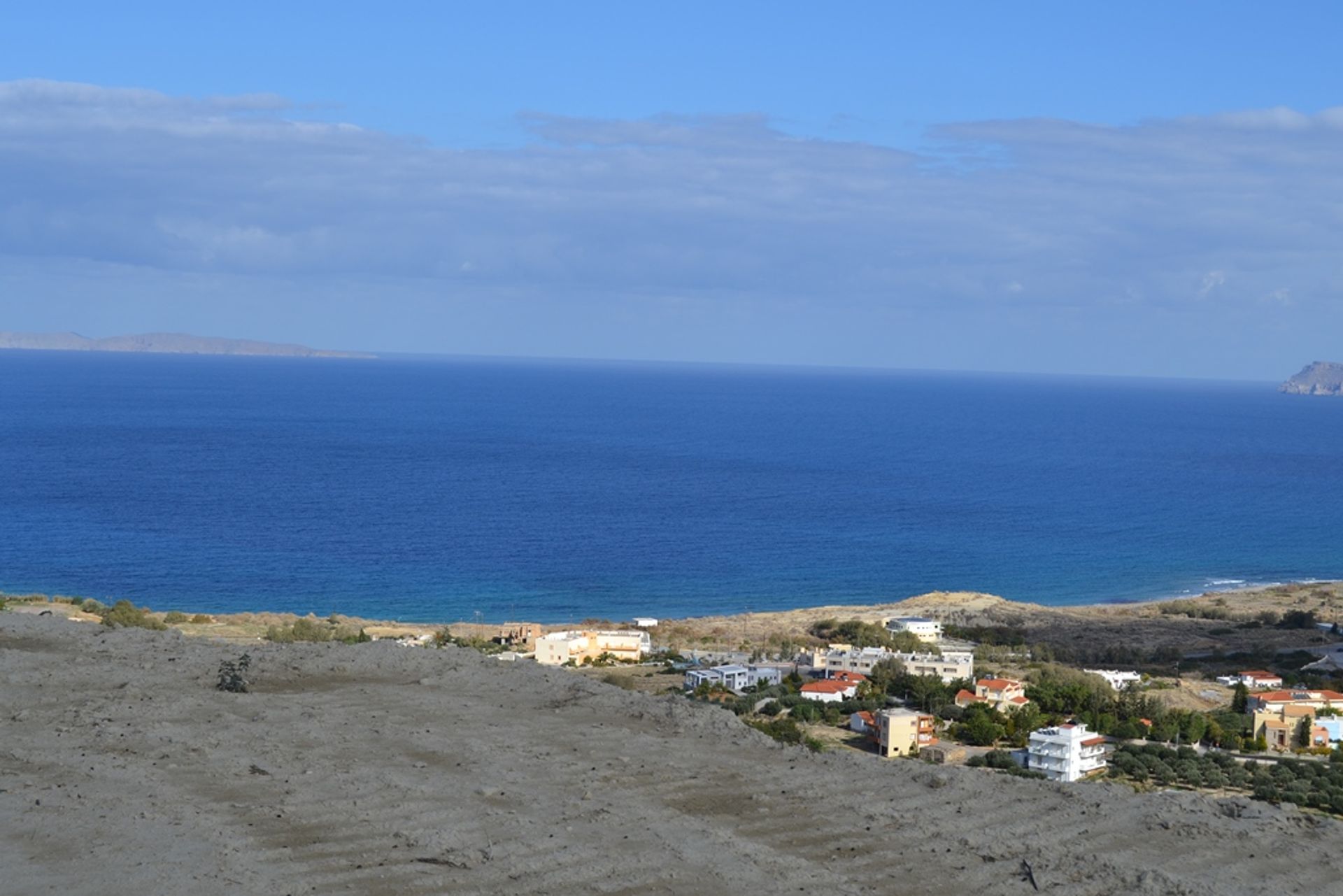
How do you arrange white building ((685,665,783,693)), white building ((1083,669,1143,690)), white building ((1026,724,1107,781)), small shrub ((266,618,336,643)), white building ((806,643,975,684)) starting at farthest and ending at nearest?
white building ((1083,669,1143,690)) < white building ((806,643,975,684)) < small shrub ((266,618,336,643)) < white building ((685,665,783,693)) < white building ((1026,724,1107,781))

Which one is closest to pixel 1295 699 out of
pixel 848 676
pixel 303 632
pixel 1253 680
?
pixel 1253 680

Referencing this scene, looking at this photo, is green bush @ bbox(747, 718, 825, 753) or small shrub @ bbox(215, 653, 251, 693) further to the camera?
small shrub @ bbox(215, 653, 251, 693)

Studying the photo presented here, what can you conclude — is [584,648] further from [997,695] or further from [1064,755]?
[1064,755]

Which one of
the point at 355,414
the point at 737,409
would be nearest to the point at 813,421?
the point at 737,409

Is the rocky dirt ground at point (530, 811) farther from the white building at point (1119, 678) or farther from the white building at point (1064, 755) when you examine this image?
the white building at point (1119, 678)

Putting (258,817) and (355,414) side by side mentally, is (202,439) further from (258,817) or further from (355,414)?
(258,817)

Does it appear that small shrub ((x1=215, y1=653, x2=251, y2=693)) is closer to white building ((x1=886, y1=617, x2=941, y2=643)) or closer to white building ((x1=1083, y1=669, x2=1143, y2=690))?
white building ((x1=1083, y1=669, x2=1143, y2=690))

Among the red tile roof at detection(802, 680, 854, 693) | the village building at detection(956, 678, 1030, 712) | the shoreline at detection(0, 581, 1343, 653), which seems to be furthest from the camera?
the shoreline at detection(0, 581, 1343, 653)

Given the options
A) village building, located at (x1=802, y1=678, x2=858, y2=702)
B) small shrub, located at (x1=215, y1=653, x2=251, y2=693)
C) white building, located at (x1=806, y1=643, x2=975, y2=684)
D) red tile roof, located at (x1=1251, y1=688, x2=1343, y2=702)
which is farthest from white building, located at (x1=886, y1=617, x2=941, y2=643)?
small shrub, located at (x1=215, y1=653, x2=251, y2=693)
